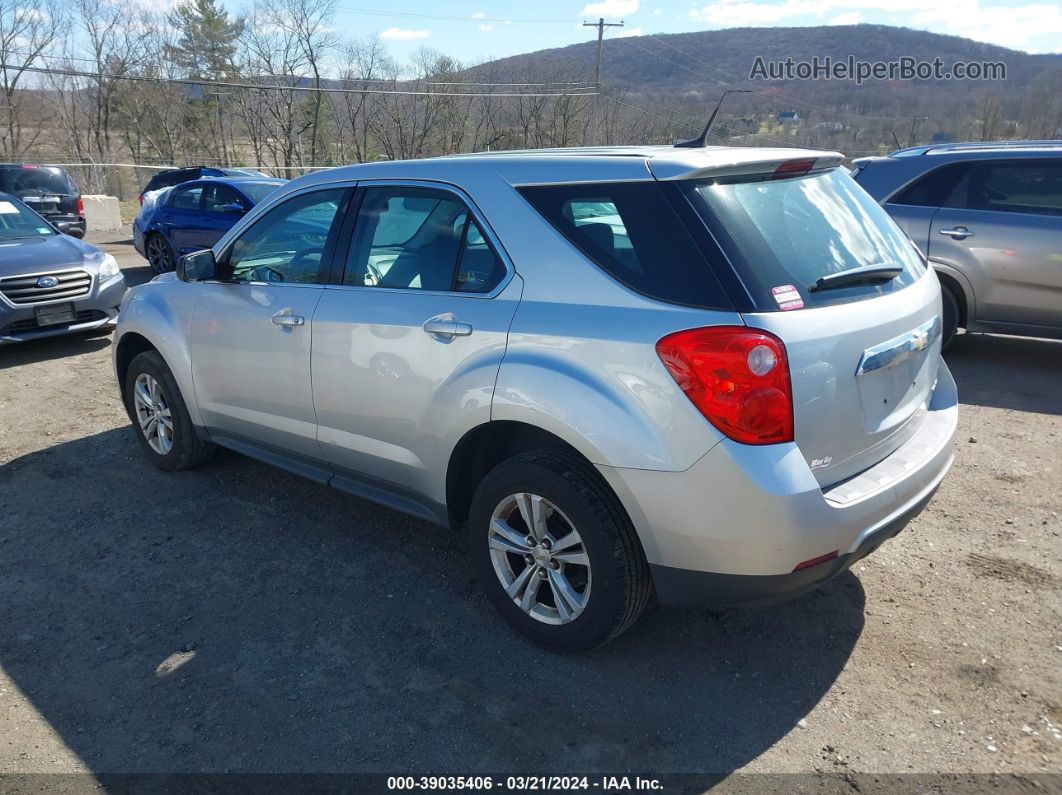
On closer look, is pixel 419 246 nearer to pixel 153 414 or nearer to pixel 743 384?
pixel 743 384

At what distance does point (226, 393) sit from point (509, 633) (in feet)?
7.01

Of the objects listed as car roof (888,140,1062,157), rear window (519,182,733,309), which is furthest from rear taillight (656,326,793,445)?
car roof (888,140,1062,157)

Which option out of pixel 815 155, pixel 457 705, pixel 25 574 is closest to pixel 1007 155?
pixel 815 155

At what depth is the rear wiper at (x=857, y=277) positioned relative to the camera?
2806 millimetres

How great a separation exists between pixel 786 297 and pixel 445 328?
1305 mm

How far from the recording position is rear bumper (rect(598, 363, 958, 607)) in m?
2.55

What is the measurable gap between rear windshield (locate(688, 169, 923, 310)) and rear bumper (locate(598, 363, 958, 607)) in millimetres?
554

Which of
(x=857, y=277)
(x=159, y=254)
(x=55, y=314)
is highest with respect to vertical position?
(x=857, y=277)

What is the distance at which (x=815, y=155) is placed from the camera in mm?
3199

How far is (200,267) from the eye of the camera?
4.39 metres

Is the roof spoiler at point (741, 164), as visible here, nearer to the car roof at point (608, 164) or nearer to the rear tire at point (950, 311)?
the car roof at point (608, 164)

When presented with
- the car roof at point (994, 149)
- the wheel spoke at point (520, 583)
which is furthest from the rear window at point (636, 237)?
the car roof at point (994, 149)

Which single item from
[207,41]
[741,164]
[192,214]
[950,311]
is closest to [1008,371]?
[950,311]

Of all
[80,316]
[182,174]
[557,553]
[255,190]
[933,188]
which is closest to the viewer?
[557,553]
